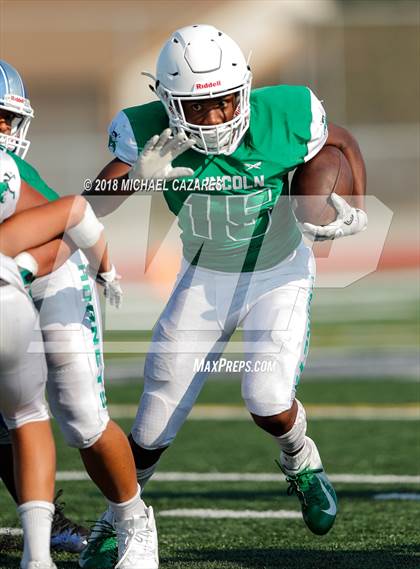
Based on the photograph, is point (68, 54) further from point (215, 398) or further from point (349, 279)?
point (349, 279)

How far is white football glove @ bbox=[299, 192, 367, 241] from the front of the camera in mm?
3709

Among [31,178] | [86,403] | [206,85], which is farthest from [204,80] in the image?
[86,403]

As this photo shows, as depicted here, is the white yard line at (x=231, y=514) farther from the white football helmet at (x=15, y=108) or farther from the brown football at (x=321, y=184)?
the white football helmet at (x=15, y=108)

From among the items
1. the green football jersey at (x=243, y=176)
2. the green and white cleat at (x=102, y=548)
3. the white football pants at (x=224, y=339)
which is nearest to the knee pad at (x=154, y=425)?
the white football pants at (x=224, y=339)

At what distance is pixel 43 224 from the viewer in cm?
305

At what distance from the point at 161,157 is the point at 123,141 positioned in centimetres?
29

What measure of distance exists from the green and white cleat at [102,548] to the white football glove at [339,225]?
1077mm

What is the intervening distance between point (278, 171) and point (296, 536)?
4.36 ft

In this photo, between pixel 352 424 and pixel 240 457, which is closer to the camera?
pixel 240 457

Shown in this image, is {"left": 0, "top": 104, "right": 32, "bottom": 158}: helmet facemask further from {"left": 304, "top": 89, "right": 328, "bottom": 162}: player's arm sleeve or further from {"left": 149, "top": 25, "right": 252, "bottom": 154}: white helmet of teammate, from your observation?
{"left": 304, "top": 89, "right": 328, "bottom": 162}: player's arm sleeve

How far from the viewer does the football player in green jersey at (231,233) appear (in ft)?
12.3

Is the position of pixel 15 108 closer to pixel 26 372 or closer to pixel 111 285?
pixel 111 285

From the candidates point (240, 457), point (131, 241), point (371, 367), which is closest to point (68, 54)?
point (371, 367)

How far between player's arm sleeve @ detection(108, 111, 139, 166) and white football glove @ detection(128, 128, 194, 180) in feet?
0.60
